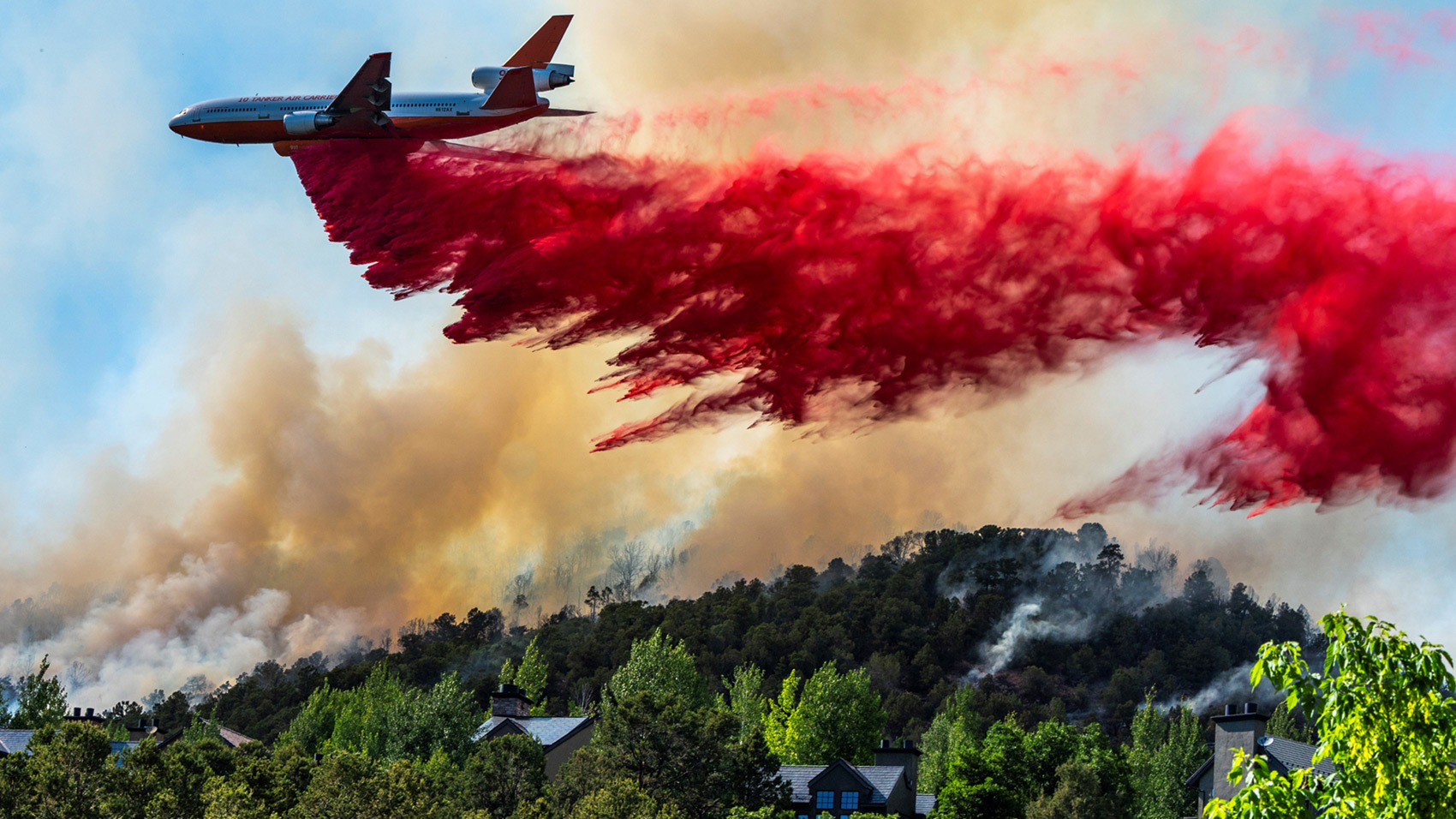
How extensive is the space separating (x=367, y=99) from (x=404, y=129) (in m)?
2.08

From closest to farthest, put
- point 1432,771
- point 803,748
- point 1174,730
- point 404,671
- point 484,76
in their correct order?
1. point 1432,771
2. point 484,76
3. point 803,748
4. point 1174,730
5. point 404,671

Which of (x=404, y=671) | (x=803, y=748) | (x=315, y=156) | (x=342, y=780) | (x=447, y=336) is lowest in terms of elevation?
→ (x=404, y=671)

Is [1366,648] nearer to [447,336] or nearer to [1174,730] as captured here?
[447,336]

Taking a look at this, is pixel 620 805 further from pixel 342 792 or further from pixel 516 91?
pixel 516 91

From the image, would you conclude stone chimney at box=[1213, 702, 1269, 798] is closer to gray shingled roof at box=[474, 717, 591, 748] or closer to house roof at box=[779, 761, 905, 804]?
house roof at box=[779, 761, 905, 804]

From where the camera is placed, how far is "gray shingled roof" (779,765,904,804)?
227ft

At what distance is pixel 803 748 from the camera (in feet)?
350

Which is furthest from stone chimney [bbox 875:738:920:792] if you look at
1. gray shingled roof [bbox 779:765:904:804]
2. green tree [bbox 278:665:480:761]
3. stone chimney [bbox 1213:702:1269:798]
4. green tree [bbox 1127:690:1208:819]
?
green tree [bbox 278:665:480:761]

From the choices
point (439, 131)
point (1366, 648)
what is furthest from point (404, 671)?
point (1366, 648)

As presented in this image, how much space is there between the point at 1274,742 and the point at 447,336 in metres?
41.1

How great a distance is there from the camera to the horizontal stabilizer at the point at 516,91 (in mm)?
53906

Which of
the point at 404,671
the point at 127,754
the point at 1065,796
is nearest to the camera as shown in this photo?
the point at 127,754

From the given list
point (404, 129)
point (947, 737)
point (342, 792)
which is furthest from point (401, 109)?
point (947, 737)

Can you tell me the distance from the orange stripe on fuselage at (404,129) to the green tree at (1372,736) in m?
45.8
